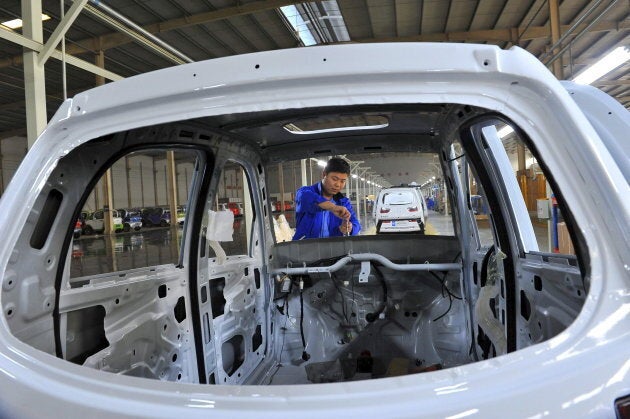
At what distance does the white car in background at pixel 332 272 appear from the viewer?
821mm

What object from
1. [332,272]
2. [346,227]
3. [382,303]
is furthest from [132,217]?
[382,303]

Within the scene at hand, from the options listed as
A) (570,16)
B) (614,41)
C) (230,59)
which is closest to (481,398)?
(230,59)

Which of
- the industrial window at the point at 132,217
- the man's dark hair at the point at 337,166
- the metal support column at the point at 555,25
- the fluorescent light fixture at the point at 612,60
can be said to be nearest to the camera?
the man's dark hair at the point at 337,166

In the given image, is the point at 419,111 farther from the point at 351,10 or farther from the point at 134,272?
the point at 351,10

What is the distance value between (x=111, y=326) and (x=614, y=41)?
14.5 metres

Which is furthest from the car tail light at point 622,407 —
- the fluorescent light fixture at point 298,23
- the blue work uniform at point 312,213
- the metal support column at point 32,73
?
the fluorescent light fixture at point 298,23

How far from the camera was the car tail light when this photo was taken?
74cm

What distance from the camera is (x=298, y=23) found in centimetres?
865

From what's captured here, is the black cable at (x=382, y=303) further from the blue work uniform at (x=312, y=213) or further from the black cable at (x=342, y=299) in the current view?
the blue work uniform at (x=312, y=213)

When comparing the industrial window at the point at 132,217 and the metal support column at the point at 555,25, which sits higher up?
the metal support column at the point at 555,25

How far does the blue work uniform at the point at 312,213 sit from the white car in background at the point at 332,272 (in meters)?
0.42

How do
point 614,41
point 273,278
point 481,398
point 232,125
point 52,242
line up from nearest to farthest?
point 481,398, point 52,242, point 232,125, point 273,278, point 614,41

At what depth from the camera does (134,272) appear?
205 cm

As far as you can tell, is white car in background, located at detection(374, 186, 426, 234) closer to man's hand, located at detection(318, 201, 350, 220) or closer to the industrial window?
the industrial window
